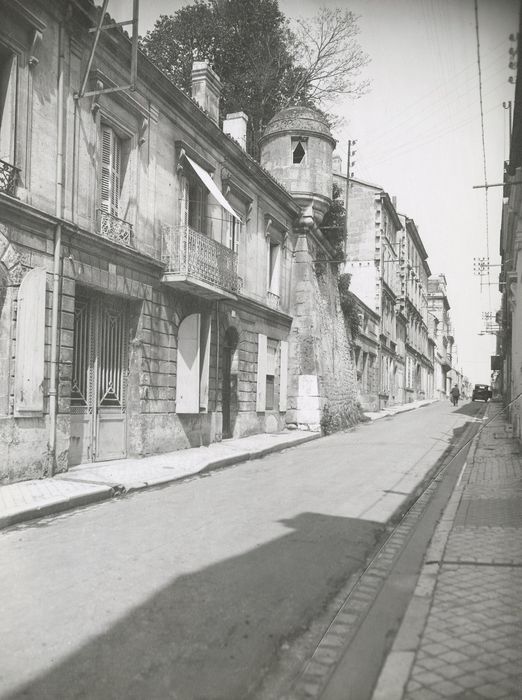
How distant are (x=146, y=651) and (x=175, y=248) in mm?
11203

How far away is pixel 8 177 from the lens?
9570 mm

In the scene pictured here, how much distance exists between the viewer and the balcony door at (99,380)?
1180 centimetres

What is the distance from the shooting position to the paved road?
135 inches

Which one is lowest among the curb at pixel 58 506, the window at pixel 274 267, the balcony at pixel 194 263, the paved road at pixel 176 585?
the curb at pixel 58 506

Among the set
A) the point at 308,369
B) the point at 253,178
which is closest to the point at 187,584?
the point at 253,178

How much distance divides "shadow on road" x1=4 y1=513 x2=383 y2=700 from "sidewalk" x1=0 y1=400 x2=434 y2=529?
2.81m

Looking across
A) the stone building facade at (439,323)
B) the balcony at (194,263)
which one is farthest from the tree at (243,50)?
the stone building facade at (439,323)

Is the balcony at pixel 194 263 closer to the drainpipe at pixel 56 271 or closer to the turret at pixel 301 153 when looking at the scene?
the drainpipe at pixel 56 271

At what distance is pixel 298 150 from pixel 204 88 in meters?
6.32

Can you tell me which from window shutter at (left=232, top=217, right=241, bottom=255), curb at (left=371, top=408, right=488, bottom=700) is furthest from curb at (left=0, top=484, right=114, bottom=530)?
window shutter at (left=232, top=217, right=241, bottom=255)

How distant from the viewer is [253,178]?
19.0 metres

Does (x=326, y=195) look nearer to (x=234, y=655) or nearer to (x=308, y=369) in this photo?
(x=308, y=369)

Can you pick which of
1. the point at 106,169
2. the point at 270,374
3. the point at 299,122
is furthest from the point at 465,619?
the point at 299,122

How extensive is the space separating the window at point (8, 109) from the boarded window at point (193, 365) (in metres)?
5.86
